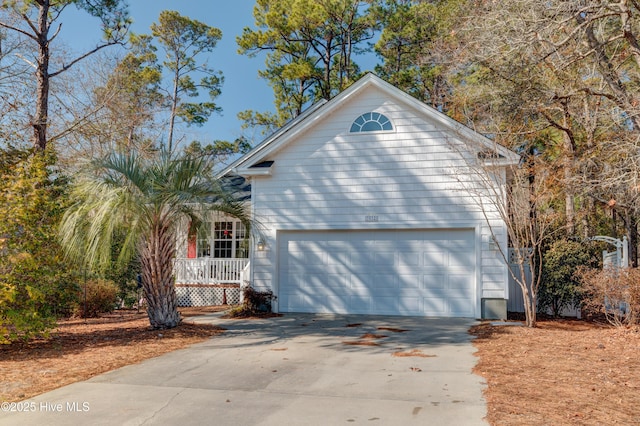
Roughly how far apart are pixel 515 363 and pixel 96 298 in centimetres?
1075

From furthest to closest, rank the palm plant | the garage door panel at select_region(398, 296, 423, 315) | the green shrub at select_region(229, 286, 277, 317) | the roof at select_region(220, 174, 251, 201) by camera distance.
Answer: the roof at select_region(220, 174, 251, 201)
the green shrub at select_region(229, 286, 277, 317)
the garage door panel at select_region(398, 296, 423, 315)
the palm plant

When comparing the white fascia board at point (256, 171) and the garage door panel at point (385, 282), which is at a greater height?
the white fascia board at point (256, 171)

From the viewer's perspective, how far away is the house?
12.4 meters

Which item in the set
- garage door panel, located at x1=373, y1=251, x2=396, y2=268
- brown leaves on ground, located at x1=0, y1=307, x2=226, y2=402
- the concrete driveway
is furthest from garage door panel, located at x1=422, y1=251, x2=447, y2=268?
brown leaves on ground, located at x1=0, y1=307, x2=226, y2=402

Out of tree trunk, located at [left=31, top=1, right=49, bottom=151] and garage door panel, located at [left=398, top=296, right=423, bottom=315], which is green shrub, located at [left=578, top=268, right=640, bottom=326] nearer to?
garage door panel, located at [left=398, top=296, right=423, bottom=315]

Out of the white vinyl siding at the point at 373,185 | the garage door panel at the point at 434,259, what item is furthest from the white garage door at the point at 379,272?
the white vinyl siding at the point at 373,185

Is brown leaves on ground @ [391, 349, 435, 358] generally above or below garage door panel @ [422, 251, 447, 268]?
below

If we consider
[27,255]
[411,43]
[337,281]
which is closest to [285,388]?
[27,255]

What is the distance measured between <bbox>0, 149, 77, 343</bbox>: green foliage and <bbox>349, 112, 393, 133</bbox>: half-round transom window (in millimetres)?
7397

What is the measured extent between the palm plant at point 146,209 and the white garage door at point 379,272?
129 inches

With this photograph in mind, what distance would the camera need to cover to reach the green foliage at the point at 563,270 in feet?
41.6

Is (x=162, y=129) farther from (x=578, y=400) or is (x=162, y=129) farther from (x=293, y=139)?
(x=578, y=400)

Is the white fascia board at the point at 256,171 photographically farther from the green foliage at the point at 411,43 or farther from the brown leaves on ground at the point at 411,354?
the green foliage at the point at 411,43

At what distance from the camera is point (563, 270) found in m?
12.7
